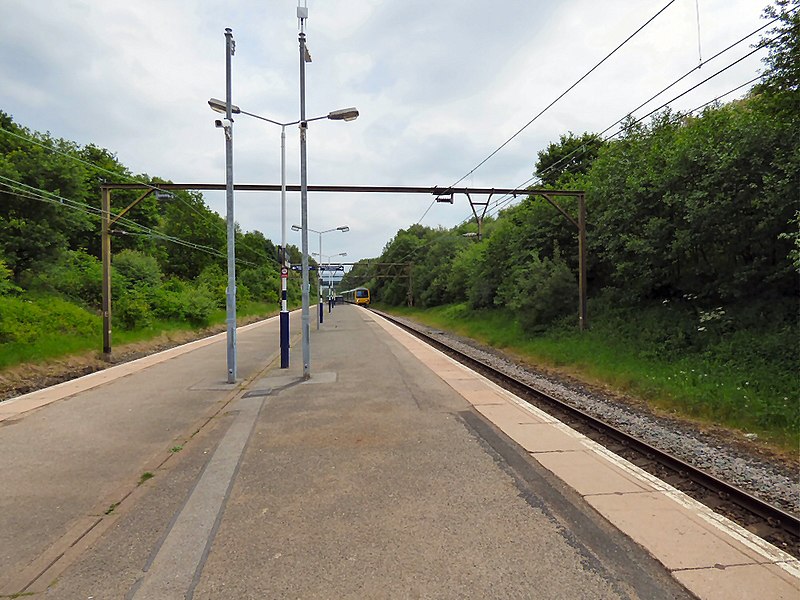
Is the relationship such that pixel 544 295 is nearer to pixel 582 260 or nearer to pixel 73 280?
pixel 582 260

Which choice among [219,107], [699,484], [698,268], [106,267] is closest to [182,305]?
[106,267]

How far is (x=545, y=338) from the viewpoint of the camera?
17516 mm

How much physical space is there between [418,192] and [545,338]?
293 inches

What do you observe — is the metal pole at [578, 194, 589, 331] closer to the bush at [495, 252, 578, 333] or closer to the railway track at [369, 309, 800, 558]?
the bush at [495, 252, 578, 333]

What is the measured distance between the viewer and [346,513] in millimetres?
4188

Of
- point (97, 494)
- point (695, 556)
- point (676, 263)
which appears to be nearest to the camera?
point (695, 556)

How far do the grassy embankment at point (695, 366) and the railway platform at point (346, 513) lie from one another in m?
3.06

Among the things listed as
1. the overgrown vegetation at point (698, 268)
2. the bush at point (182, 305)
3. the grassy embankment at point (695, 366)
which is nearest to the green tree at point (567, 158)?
the overgrown vegetation at point (698, 268)

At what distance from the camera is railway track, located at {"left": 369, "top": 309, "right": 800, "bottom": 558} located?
13.9 ft

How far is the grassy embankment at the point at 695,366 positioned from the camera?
751cm

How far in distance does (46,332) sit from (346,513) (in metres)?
15.6

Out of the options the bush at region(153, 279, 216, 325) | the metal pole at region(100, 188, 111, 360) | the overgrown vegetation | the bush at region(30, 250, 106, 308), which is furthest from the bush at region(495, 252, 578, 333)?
the bush at region(30, 250, 106, 308)

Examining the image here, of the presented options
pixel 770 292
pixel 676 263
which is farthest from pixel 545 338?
pixel 770 292

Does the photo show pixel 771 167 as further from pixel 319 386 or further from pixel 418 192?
pixel 319 386
